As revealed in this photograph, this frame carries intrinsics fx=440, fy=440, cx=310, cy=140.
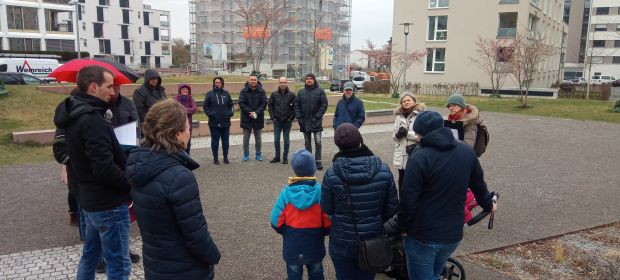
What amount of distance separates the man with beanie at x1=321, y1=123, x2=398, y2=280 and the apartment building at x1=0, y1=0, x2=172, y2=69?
1984 inches

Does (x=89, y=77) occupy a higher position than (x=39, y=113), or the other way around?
(x=89, y=77)

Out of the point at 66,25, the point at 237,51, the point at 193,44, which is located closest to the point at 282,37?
the point at 237,51

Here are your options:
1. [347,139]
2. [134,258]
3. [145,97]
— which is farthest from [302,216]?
[145,97]

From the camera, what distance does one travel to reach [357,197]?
3.13 metres

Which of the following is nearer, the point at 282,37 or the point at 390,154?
the point at 390,154

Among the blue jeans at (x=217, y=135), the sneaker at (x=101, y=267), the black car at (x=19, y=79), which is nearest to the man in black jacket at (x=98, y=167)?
the sneaker at (x=101, y=267)

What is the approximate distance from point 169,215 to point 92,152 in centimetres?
106

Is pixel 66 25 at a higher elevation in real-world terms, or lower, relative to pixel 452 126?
higher

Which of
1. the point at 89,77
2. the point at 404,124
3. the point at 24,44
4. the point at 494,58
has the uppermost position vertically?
the point at 24,44

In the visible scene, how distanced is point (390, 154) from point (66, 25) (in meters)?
55.9

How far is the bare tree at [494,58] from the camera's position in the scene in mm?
32219

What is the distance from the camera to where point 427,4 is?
39.2 m

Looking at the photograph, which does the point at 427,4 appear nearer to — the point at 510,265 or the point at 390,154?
the point at 390,154

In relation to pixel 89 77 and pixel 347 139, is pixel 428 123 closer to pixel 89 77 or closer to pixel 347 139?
pixel 347 139
